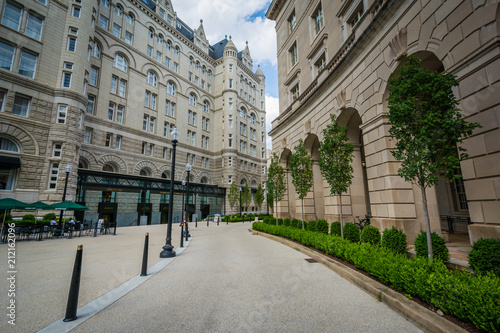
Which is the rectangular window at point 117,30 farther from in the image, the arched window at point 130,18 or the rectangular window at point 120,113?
the rectangular window at point 120,113

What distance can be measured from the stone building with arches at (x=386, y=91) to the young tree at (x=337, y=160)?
4.17ft

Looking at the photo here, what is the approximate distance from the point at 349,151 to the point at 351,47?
5981 mm

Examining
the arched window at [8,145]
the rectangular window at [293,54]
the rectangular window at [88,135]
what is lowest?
the arched window at [8,145]

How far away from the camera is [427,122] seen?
5562mm

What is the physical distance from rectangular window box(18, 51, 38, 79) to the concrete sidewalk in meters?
24.0

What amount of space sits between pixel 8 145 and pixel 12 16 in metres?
13.0

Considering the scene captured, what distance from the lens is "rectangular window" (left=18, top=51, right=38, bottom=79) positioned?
2196 cm

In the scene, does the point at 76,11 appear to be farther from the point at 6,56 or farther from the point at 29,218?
the point at 29,218

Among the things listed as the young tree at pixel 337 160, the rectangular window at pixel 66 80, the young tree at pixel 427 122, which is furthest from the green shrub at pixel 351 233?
the rectangular window at pixel 66 80

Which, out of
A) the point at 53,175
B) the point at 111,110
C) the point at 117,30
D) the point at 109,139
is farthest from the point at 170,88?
the point at 53,175

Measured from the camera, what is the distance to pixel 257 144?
6144 centimetres

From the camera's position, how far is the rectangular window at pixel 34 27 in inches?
893

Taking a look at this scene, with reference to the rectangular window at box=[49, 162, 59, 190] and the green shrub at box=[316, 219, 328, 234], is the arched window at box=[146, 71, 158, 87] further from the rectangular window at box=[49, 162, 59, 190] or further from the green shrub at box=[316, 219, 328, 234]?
the green shrub at box=[316, 219, 328, 234]

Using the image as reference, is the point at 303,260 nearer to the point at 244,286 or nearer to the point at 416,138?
the point at 244,286
